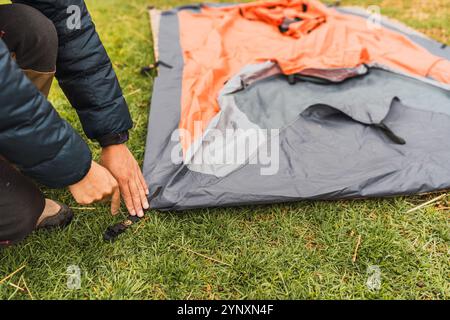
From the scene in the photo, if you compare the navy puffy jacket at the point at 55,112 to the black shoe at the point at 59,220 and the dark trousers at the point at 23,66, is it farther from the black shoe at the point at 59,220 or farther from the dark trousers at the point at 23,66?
the black shoe at the point at 59,220

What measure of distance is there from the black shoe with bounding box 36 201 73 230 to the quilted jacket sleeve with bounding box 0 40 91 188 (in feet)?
1.29

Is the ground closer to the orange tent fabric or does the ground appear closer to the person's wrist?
the person's wrist

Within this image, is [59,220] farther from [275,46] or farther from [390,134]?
[275,46]

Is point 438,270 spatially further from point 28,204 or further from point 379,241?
point 28,204

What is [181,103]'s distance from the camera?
2.09 m

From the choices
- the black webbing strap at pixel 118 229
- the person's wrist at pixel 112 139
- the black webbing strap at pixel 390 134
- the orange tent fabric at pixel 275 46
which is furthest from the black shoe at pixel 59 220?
the black webbing strap at pixel 390 134

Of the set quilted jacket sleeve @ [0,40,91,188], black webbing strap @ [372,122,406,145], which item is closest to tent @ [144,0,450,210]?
black webbing strap @ [372,122,406,145]

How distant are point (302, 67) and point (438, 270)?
118 centimetres

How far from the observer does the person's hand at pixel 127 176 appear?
155 cm

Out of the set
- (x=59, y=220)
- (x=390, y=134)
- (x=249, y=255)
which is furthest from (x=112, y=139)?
(x=390, y=134)

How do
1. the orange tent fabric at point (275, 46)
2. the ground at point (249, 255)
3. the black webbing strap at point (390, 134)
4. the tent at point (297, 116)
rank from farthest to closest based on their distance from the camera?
the orange tent fabric at point (275, 46)
the black webbing strap at point (390, 134)
the tent at point (297, 116)
the ground at point (249, 255)

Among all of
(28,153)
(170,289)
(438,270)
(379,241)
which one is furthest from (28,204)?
(438,270)

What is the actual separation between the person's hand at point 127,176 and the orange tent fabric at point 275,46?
0.98ft

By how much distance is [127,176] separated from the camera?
1.58m
